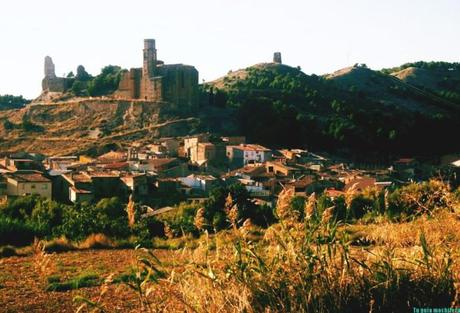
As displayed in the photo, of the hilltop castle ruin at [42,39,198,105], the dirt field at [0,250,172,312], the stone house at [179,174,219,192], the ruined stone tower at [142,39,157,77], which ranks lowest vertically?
the stone house at [179,174,219,192]

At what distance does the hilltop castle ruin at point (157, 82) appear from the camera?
53.6m

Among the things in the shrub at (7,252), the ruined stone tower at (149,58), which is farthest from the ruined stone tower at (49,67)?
the shrub at (7,252)

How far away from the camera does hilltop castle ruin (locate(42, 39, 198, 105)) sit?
5359cm

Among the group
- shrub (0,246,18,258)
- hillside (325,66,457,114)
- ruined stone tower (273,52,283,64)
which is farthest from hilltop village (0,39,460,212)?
ruined stone tower (273,52,283,64)

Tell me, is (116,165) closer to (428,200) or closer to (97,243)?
(97,243)

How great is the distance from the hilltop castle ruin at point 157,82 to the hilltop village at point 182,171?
9 cm

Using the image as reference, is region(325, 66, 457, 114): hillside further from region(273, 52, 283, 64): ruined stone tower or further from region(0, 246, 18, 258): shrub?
region(0, 246, 18, 258): shrub

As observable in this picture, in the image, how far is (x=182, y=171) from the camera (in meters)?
36.4

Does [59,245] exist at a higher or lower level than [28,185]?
higher

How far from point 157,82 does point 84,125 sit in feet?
25.0

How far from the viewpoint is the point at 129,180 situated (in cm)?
3042

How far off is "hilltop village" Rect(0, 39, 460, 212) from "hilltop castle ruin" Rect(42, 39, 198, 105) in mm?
92

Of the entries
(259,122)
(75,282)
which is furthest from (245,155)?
(75,282)

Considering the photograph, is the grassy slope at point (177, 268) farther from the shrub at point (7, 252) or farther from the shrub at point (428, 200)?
the shrub at point (7, 252)
